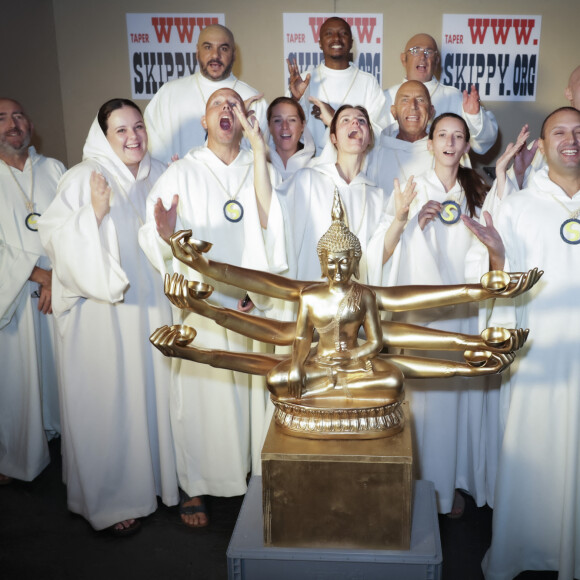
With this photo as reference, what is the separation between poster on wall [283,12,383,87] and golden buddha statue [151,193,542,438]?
182 inches

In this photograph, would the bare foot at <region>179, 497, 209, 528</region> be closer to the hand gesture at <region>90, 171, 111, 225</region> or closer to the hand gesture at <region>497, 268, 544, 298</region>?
the hand gesture at <region>90, 171, 111, 225</region>

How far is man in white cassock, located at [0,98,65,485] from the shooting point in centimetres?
519

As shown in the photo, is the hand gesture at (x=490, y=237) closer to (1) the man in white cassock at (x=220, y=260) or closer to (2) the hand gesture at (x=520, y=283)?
(2) the hand gesture at (x=520, y=283)

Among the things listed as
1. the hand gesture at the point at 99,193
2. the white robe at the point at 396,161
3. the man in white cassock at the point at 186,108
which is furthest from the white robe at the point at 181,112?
the hand gesture at the point at 99,193

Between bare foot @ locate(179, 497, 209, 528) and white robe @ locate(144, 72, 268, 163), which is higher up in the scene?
white robe @ locate(144, 72, 268, 163)

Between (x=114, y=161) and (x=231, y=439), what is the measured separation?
191 centimetres

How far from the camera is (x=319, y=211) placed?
15.1 feet

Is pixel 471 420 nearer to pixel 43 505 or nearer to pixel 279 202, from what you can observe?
pixel 279 202

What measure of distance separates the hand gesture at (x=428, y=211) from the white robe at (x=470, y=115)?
156 centimetres

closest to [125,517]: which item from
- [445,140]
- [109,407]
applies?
[109,407]

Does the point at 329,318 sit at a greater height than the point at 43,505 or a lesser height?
greater

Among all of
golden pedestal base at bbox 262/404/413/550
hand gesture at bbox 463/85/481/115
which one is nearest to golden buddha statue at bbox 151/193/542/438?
golden pedestal base at bbox 262/404/413/550

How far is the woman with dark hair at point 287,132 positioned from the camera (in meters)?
5.22

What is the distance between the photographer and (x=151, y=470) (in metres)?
4.73
